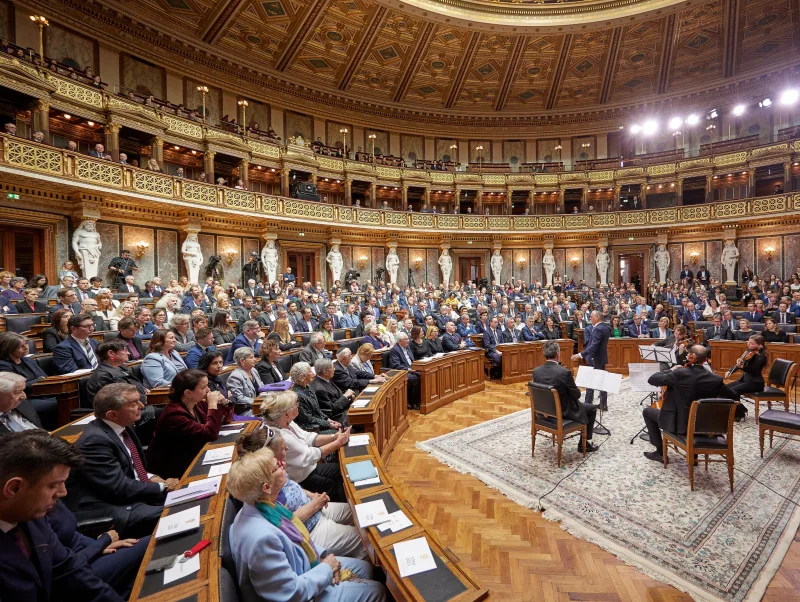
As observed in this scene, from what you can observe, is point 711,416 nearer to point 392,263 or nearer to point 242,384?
point 242,384

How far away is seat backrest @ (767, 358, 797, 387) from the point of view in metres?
5.20

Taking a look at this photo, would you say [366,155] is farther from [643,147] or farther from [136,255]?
[643,147]

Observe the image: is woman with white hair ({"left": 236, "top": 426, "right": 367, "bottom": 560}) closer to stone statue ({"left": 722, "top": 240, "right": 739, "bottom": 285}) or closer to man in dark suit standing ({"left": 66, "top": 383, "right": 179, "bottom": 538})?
man in dark suit standing ({"left": 66, "top": 383, "right": 179, "bottom": 538})

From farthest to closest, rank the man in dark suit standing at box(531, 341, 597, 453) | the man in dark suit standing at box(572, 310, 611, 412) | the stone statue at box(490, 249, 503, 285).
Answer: the stone statue at box(490, 249, 503, 285) → the man in dark suit standing at box(572, 310, 611, 412) → the man in dark suit standing at box(531, 341, 597, 453)

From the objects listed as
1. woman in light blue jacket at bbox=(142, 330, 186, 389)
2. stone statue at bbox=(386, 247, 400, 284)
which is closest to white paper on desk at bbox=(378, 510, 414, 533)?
woman in light blue jacket at bbox=(142, 330, 186, 389)

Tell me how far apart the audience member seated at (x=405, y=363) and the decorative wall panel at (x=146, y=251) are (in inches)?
379

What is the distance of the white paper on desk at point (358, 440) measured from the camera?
3.14 m

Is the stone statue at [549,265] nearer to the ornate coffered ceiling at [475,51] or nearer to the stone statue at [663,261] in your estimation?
the stone statue at [663,261]

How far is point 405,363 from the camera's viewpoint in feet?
20.9

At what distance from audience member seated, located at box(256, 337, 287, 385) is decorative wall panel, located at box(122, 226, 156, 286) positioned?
31.5 ft

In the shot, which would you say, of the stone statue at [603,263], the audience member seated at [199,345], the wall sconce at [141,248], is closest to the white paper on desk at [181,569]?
the audience member seated at [199,345]

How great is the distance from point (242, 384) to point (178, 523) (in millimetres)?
2155

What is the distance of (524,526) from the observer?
333 centimetres

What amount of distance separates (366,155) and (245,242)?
806 cm
